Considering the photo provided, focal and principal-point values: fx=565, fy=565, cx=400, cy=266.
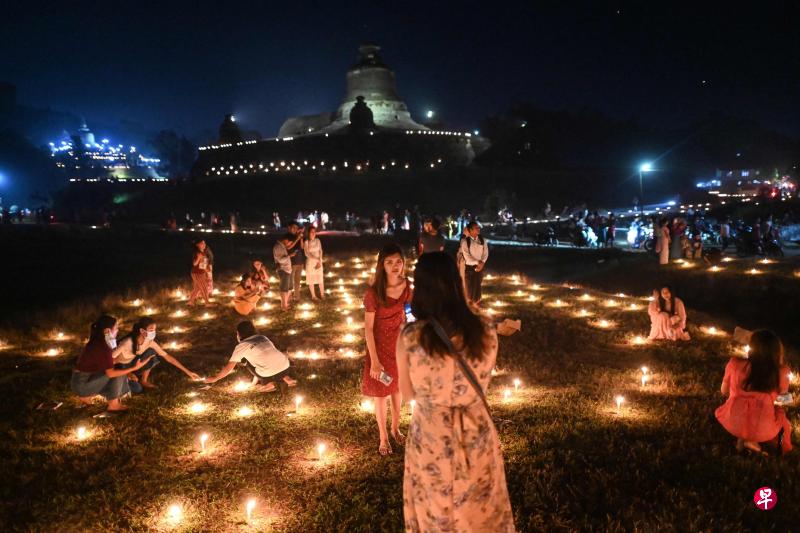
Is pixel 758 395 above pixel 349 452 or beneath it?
above

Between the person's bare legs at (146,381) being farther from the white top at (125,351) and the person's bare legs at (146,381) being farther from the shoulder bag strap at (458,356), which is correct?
the shoulder bag strap at (458,356)

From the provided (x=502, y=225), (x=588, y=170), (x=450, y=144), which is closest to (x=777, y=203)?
(x=502, y=225)

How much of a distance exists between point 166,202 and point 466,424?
58249mm

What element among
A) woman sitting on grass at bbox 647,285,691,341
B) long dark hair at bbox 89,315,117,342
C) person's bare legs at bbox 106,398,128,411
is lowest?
person's bare legs at bbox 106,398,128,411

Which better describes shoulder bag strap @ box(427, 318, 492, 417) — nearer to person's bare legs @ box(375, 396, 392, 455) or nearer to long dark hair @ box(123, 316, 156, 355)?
A: person's bare legs @ box(375, 396, 392, 455)

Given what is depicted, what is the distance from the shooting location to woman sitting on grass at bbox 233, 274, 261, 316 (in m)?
12.6

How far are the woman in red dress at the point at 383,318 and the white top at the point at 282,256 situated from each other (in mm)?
7531

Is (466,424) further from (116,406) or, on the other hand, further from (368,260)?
(368,260)

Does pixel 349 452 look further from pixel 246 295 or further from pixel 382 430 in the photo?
pixel 246 295

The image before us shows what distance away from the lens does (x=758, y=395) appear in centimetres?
551

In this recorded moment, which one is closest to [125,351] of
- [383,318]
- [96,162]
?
[383,318]

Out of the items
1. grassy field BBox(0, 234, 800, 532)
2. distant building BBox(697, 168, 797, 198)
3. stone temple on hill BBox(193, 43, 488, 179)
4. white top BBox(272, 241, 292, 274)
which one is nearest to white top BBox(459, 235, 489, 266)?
grassy field BBox(0, 234, 800, 532)

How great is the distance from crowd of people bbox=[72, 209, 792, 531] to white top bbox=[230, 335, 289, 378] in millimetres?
15

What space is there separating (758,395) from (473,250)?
6.33m
